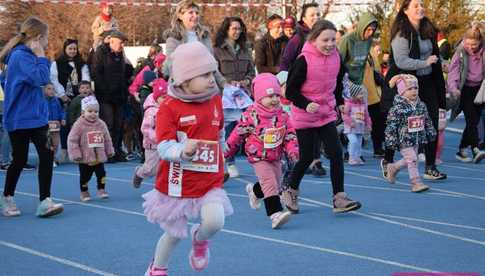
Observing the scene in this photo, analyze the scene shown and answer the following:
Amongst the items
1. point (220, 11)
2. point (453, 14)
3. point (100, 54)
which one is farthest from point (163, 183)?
point (220, 11)

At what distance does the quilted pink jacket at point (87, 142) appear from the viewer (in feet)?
35.4

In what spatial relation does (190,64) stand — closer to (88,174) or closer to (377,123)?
(88,174)

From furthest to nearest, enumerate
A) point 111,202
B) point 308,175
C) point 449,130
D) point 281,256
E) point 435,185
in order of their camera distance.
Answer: point 449,130, point 308,175, point 435,185, point 111,202, point 281,256

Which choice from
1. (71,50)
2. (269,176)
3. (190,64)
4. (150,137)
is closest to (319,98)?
(269,176)

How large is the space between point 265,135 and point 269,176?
1.27 ft

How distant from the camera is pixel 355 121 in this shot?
551 inches

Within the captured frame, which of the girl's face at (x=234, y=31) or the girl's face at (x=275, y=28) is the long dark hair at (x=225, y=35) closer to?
the girl's face at (x=234, y=31)

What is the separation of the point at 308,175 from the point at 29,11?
3144 centimetres

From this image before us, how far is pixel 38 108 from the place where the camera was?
955cm

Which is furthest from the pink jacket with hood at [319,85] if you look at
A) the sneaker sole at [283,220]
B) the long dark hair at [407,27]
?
the long dark hair at [407,27]

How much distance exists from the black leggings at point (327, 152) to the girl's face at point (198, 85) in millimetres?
3194

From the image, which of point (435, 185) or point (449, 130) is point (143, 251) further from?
point (449, 130)

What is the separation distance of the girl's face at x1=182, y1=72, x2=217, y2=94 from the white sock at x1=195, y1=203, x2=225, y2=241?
75 centimetres

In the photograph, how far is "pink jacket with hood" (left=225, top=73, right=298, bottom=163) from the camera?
29.2 ft
